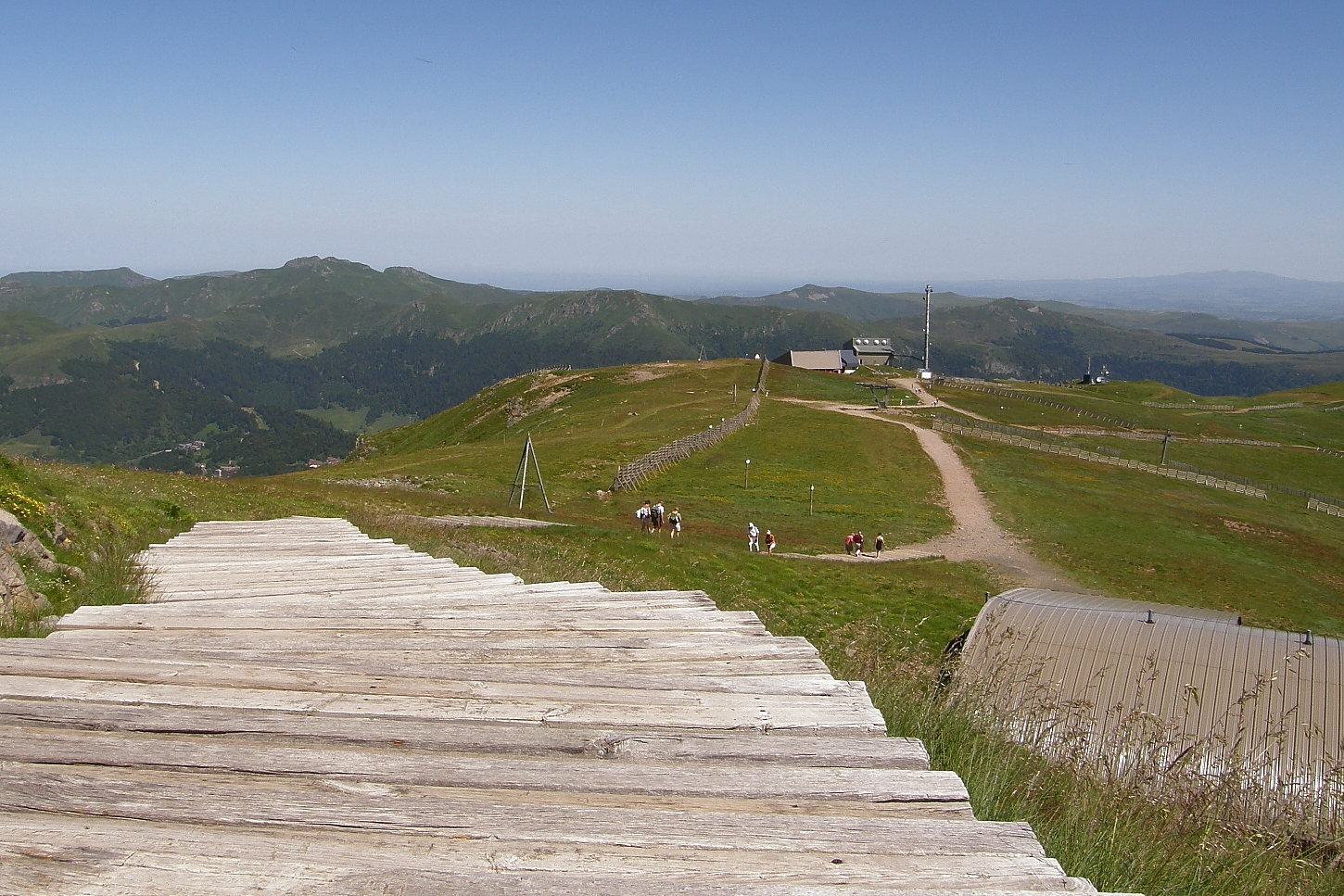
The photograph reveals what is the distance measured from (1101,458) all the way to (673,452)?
114 ft

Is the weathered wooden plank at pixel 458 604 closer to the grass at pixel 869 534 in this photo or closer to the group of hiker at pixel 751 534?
the grass at pixel 869 534

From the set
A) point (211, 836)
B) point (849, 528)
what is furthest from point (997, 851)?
point (849, 528)

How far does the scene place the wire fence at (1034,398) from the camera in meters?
84.6

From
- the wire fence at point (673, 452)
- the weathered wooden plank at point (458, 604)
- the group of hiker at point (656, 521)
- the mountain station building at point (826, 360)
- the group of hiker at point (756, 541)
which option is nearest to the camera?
the weathered wooden plank at point (458, 604)

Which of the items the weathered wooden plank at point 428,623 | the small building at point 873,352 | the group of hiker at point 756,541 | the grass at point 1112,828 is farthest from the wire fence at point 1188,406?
the weathered wooden plank at point 428,623

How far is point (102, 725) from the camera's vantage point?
443 cm

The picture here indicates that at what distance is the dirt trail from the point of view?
34406 millimetres

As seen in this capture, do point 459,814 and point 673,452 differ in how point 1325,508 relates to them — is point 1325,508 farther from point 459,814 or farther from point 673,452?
point 459,814

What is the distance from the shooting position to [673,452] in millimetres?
52500

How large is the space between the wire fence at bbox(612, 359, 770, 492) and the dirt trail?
14.4 m

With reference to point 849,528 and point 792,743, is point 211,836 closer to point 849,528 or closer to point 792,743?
point 792,743

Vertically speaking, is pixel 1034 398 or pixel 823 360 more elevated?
pixel 823 360

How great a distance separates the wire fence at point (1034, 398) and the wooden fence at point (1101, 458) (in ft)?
64.9

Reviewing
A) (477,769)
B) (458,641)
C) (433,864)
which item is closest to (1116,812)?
(477,769)
